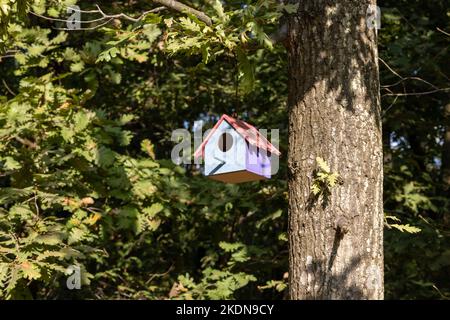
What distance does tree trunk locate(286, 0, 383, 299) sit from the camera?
134 inches

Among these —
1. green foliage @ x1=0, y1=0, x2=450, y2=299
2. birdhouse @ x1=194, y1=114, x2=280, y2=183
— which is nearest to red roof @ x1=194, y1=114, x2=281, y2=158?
birdhouse @ x1=194, y1=114, x2=280, y2=183

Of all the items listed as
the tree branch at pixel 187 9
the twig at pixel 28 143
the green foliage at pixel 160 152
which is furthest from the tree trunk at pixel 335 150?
the twig at pixel 28 143

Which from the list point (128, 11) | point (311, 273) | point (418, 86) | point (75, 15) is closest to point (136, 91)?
point (128, 11)

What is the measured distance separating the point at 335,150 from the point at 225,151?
1020 millimetres

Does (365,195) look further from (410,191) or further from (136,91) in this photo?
(136,91)

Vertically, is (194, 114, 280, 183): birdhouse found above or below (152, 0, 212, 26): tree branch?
below

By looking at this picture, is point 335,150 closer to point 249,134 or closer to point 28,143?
point 249,134

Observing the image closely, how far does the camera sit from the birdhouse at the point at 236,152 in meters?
4.18

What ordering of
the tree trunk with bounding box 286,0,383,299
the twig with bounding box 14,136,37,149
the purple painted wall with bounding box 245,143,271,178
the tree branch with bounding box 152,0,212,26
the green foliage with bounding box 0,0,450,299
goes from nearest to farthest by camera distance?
the tree trunk with bounding box 286,0,383,299
the tree branch with bounding box 152,0,212,26
the purple painted wall with bounding box 245,143,271,178
the green foliage with bounding box 0,0,450,299
the twig with bounding box 14,136,37,149

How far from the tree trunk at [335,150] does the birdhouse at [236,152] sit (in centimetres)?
55

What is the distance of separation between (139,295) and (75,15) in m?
3.53

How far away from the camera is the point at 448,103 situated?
778 cm

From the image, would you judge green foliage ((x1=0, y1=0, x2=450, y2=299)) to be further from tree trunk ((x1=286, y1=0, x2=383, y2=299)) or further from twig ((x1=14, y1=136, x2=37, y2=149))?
tree trunk ((x1=286, y1=0, x2=383, y2=299))

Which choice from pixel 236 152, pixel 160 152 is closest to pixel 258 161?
pixel 236 152
